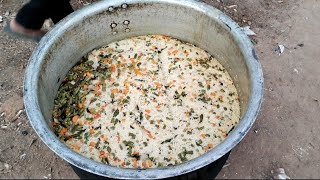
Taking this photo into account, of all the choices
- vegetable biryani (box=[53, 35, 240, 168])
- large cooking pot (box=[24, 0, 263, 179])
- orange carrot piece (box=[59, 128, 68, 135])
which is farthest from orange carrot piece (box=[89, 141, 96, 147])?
large cooking pot (box=[24, 0, 263, 179])

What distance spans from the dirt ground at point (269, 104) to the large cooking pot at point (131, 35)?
0.49 meters

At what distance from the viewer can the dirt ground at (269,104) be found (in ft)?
10.7

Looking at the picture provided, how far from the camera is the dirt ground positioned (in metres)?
3.25

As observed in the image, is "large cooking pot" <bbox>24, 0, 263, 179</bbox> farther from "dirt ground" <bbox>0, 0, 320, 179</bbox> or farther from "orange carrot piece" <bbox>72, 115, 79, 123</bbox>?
"dirt ground" <bbox>0, 0, 320, 179</bbox>

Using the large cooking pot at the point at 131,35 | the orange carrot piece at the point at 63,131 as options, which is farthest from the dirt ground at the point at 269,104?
the large cooking pot at the point at 131,35

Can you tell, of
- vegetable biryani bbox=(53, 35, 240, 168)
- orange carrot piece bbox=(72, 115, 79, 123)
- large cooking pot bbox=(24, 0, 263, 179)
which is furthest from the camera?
orange carrot piece bbox=(72, 115, 79, 123)

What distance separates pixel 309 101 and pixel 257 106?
1217mm

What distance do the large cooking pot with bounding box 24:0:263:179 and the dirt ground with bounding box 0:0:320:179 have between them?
19.3 inches

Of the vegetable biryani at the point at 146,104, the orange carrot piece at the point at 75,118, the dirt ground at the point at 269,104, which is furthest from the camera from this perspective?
the dirt ground at the point at 269,104

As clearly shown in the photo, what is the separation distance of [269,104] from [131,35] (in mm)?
1370

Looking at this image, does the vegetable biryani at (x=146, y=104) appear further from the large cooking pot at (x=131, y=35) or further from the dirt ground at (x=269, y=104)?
the dirt ground at (x=269, y=104)

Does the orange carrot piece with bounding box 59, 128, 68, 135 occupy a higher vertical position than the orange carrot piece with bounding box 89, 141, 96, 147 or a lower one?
higher

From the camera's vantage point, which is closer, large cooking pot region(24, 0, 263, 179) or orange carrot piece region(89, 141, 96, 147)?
large cooking pot region(24, 0, 263, 179)

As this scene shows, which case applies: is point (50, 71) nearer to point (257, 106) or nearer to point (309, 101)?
point (257, 106)
